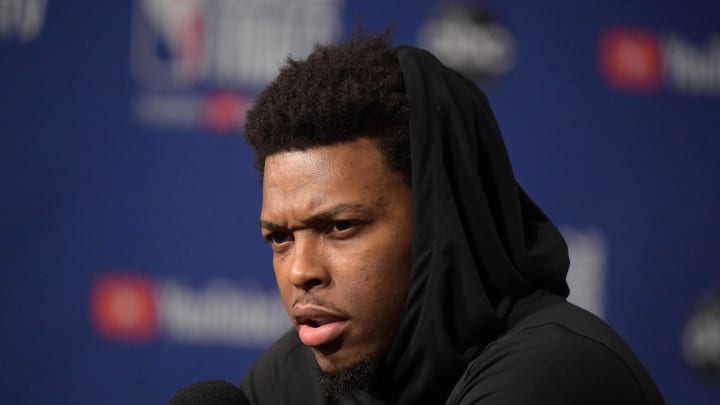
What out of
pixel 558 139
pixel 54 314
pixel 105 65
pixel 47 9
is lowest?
pixel 54 314

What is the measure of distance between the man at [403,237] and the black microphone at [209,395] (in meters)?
0.14

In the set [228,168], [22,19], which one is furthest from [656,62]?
[22,19]

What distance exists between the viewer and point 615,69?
2.60 meters

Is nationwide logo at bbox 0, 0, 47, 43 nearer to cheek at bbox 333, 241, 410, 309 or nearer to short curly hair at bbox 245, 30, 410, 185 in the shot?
short curly hair at bbox 245, 30, 410, 185

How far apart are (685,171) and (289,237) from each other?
1.79m

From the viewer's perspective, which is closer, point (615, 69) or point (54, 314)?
point (54, 314)

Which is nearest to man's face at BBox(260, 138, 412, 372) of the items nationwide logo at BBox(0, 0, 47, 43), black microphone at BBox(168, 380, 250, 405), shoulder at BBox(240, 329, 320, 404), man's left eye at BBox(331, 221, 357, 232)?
man's left eye at BBox(331, 221, 357, 232)

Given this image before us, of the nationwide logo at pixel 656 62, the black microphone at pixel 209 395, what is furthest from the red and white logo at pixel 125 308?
the nationwide logo at pixel 656 62

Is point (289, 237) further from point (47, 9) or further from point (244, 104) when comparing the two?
point (47, 9)

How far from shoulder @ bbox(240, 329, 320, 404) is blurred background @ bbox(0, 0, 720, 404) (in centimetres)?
75

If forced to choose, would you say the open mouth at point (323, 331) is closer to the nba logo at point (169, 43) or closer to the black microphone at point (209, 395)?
the black microphone at point (209, 395)

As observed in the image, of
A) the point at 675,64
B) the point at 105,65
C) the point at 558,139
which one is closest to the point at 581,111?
the point at 558,139

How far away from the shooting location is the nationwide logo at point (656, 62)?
102 inches

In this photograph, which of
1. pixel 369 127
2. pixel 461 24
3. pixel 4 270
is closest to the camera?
pixel 369 127
